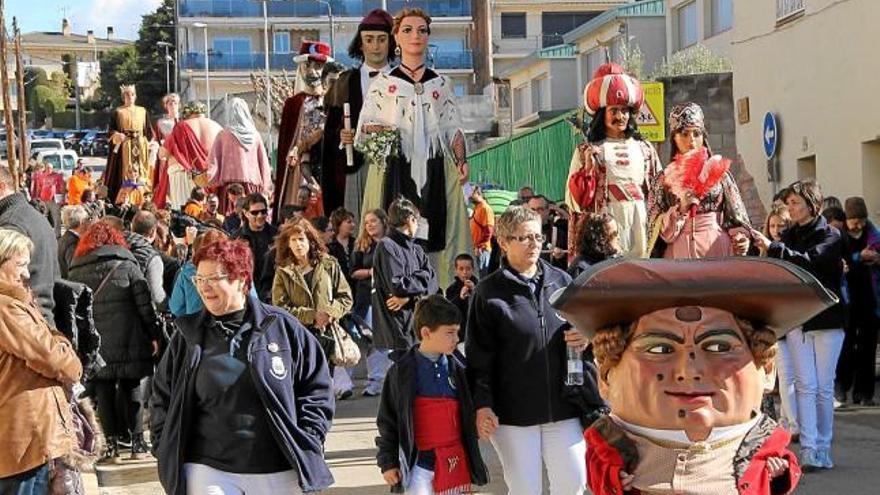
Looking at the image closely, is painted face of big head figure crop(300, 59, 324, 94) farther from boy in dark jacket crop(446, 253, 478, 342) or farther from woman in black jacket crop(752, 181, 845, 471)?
woman in black jacket crop(752, 181, 845, 471)

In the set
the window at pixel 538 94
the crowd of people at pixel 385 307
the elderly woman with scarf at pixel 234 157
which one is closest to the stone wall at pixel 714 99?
the elderly woman with scarf at pixel 234 157

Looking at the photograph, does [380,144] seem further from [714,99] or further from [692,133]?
[714,99]

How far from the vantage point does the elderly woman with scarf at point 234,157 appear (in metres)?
17.5

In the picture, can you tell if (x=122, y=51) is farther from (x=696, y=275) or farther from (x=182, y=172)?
(x=696, y=275)

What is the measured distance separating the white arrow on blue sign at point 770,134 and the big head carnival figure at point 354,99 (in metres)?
8.96

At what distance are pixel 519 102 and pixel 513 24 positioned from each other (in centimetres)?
2320

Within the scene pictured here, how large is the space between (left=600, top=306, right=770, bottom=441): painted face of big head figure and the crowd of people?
0.19 feet

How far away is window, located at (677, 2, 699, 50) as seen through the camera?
39.3 meters

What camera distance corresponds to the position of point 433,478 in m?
7.86

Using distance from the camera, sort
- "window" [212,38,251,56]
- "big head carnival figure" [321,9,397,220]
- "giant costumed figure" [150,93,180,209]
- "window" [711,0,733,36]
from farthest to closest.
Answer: "window" [212,38,251,56] < "window" [711,0,733,36] < "giant costumed figure" [150,93,180,209] < "big head carnival figure" [321,9,397,220]

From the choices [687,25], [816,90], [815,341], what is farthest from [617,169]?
[687,25]

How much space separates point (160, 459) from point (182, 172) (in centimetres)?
1240

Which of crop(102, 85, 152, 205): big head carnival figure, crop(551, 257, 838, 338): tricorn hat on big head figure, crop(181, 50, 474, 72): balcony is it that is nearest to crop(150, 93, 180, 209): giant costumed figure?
crop(102, 85, 152, 205): big head carnival figure

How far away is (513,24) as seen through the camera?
266 ft
